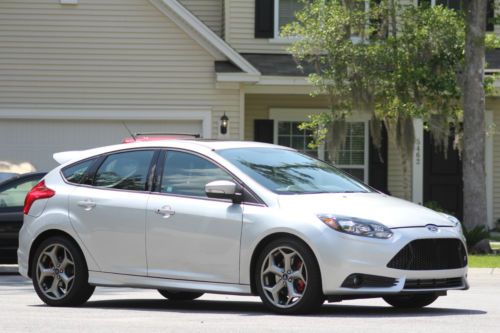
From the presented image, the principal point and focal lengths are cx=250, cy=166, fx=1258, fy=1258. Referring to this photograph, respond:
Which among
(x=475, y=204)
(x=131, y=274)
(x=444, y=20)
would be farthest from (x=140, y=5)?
(x=131, y=274)

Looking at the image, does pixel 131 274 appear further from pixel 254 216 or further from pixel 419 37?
pixel 419 37

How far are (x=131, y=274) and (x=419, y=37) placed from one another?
13.0 metres

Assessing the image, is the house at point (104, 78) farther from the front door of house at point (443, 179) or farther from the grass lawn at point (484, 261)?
the grass lawn at point (484, 261)

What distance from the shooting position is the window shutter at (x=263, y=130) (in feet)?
89.4

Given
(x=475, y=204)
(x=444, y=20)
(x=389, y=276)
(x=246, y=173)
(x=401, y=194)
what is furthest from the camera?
(x=401, y=194)

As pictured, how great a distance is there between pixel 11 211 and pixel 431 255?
27.7ft

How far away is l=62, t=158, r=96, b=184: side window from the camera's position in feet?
39.8

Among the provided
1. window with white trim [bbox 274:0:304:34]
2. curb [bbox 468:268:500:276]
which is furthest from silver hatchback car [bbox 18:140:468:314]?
window with white trim [bbox 274:0:304:34]

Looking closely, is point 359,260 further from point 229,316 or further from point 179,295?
point 179,295

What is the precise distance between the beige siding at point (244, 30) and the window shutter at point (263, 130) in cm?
156

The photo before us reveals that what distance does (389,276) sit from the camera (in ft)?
33.2

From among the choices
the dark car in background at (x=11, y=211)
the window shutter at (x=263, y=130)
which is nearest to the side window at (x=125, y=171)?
the dark car in background at (x=11, y=211)

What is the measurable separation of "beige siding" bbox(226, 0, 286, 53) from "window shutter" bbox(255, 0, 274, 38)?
0.13 meters

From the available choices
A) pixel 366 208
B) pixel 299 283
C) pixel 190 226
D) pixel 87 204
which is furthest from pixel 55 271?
pixel 366 208
